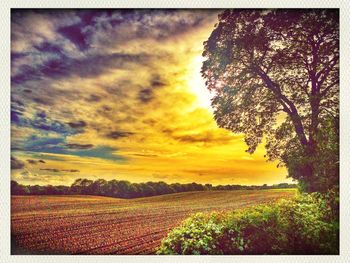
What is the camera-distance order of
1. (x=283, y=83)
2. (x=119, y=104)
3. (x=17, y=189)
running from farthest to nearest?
(x=283, y=83) → (x=119, y=104) → (x=17, y=189)

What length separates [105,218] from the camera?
6.56 m

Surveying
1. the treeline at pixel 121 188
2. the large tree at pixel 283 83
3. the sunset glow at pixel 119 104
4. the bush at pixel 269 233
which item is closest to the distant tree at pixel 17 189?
the treeline at pixel 121 188

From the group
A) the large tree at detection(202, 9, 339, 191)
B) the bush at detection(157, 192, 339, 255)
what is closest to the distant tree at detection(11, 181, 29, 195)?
the bush at detection(157, 192, 339, 255)

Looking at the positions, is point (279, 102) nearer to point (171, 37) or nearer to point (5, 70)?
point (171, 37)

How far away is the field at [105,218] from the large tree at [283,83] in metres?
0.73

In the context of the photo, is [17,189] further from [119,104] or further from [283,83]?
[283,83]

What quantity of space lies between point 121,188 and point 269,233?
2554mm

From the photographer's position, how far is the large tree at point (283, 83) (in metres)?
6.60

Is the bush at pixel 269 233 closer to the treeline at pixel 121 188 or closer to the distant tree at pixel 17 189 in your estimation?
the treeline at pixel 121 188

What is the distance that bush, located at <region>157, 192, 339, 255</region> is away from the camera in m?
6.29

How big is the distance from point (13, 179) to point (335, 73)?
5573mm

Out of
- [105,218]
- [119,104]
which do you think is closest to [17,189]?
[105,218]

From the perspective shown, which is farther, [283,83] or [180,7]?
[283,83]

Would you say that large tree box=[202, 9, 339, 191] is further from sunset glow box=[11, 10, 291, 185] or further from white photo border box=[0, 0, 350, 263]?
sunset glow box=[11, 10, 291, 185]
